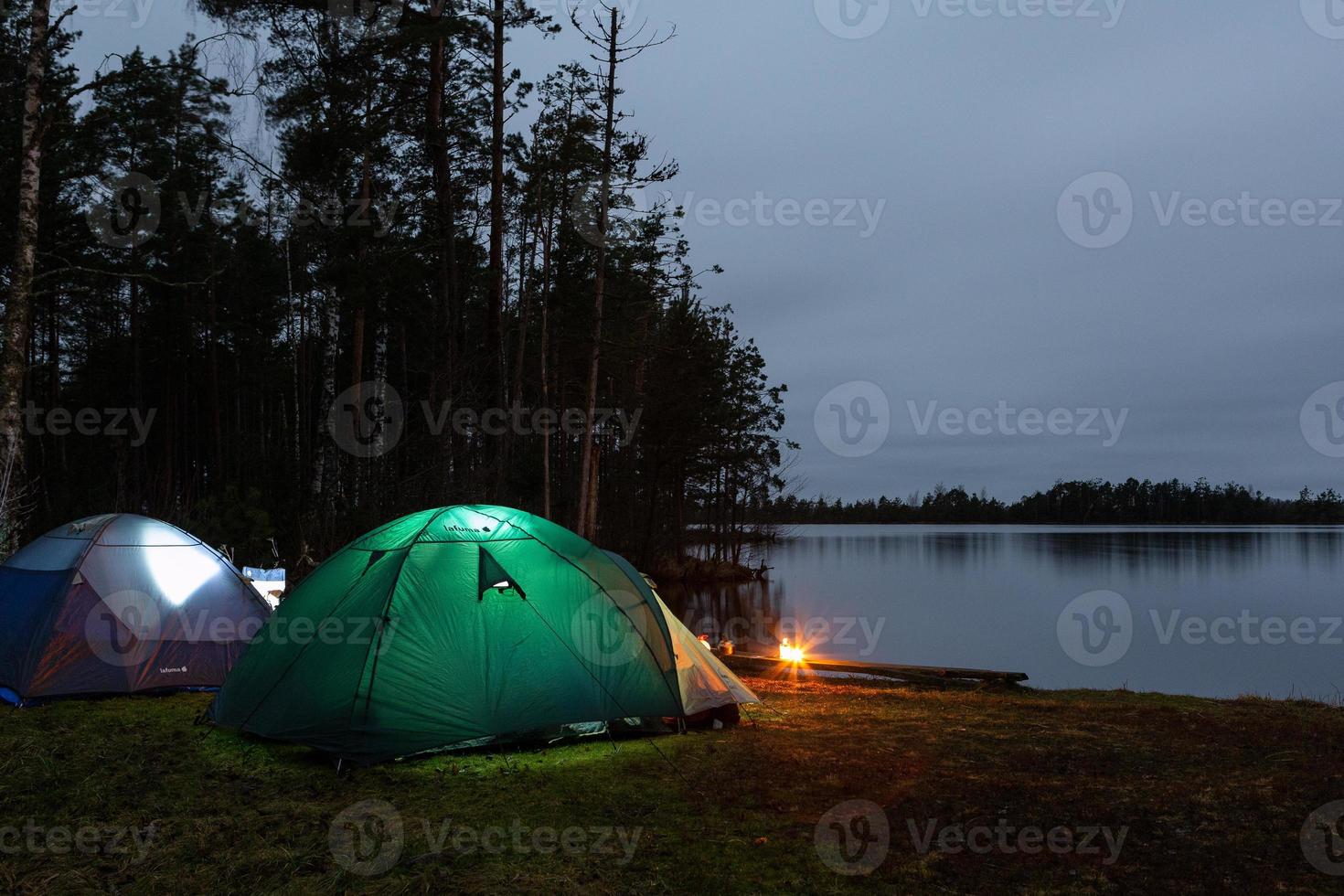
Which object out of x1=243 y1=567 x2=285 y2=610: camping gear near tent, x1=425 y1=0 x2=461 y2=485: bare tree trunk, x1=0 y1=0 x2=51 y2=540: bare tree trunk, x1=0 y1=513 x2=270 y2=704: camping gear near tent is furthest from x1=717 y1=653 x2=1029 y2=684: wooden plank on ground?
x1=0 y1=0 x2=51 y2=540: bare tree trunk

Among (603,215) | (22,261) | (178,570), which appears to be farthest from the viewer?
(603,215)

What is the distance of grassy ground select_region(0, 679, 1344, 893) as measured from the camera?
4.06 meters

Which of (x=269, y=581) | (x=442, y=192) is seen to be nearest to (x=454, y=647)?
(x=269, y=581)

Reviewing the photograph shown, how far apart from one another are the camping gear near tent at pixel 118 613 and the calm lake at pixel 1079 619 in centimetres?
901

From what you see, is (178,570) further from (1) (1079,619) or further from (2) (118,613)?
(1) (1079,619)

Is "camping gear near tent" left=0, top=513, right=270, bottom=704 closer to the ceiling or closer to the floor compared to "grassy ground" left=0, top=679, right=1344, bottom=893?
closer to the ceiling

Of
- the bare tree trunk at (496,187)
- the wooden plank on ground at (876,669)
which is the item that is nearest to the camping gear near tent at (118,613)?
the wooden plank on ground at (876,669)

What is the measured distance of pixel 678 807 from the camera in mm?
5137

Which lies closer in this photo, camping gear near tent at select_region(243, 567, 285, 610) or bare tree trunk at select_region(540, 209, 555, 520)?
camping gear near tent at select_region(243, 567, 285, 610)

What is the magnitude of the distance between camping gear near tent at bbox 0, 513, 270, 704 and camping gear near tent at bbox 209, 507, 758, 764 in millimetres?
1670

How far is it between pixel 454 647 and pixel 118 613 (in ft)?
12.9

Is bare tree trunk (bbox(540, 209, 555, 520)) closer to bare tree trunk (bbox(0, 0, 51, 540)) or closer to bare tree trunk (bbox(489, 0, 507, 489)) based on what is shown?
bare tree trunk (bbox(489, 0, 507, 489))

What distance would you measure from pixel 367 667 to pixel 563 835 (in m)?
2.14

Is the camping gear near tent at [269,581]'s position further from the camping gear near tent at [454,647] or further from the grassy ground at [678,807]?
the camping gear near tent at [454,647]
